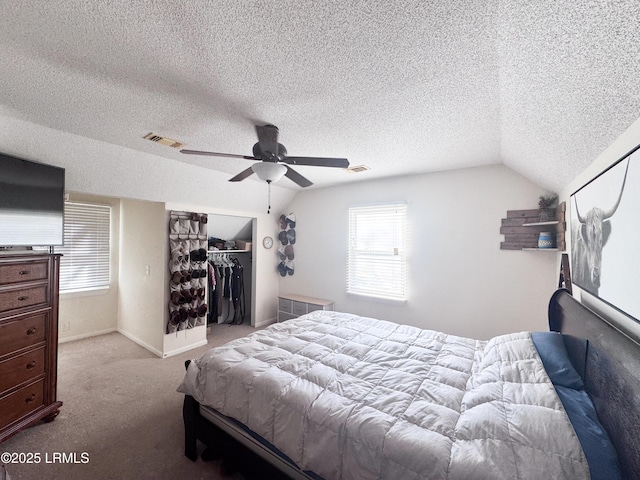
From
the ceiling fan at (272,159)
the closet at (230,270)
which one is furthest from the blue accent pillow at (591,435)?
the closet at (230,270)

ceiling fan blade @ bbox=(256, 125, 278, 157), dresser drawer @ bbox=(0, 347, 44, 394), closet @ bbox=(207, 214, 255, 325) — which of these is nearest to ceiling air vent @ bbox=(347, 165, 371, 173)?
ceiling fan blade @ bbox=(256, 125, 278, 157)

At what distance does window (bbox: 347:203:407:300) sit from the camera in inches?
142

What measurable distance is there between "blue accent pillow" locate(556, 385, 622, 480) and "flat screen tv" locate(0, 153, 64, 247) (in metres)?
3.61

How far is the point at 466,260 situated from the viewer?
3129 millimetres

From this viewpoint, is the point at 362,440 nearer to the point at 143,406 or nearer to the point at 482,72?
the point at 482,72

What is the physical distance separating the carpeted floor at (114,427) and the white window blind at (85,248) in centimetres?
109

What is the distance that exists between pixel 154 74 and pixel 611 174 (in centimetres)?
235

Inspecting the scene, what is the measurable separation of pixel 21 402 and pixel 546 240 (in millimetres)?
4700

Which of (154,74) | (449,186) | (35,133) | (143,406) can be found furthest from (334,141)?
(143,406)

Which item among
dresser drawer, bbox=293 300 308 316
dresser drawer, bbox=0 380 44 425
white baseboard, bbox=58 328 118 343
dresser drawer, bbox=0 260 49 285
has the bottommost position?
white baseboard, bbox=58 328 118 343

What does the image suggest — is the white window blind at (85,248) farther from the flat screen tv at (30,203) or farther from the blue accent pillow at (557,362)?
the blue accent pillow at (557,362)

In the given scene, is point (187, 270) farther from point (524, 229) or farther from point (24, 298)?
point (524, 229)

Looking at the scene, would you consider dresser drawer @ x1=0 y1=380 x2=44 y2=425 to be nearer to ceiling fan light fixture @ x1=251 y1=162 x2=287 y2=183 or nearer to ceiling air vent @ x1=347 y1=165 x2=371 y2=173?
ceiling fan light fixture @ x1=251 y1=162 x2=287 y2=183

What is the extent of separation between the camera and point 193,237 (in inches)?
142
